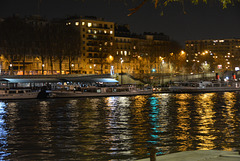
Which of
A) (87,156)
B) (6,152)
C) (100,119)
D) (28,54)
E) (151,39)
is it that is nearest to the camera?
(87,156)

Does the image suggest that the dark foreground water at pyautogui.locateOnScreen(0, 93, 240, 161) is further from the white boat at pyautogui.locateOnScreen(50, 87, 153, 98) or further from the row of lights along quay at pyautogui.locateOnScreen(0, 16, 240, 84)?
the row of lights along quay at pyautogui.locateOnScreen(0, 16, 240, 84)

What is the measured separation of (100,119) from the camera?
3366cm

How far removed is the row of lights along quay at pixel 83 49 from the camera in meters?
97.2

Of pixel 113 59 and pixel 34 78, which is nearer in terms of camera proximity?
pixel 34 78

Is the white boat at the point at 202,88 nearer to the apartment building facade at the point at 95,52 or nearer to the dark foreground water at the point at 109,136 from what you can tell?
the apartment building facade at the point at 95,52

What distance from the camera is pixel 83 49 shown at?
12850 centimetres

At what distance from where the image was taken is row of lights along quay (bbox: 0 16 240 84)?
9725cm

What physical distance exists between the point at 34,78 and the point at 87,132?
63.4m

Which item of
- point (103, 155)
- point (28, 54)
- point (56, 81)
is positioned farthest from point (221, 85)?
point (103, 155)

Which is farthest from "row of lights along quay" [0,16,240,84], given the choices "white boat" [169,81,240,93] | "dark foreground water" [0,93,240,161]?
"dark foreground water" [0,93,240,161]

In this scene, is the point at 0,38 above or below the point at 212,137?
above

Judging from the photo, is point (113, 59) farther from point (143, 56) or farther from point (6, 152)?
point (6, 152)

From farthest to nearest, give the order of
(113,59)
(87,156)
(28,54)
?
1. (113,59)
2. (28,54)
3. (87,156)

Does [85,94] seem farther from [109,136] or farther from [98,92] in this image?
[109,136]
